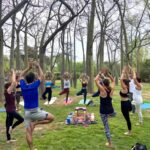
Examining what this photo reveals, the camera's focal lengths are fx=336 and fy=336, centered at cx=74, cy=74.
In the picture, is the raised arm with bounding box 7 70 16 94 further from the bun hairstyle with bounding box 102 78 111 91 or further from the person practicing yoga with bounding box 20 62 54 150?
the bun hairstyle with bounding box 102 78 111 91

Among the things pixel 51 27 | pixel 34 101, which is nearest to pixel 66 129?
pixel 34 101

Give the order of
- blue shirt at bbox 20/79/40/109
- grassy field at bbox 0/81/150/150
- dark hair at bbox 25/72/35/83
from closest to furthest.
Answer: blue shirt at bbox 20/79/40/109
dark hair at bbox 25/72/35/83
grassy field at bbox 0/81/150/150

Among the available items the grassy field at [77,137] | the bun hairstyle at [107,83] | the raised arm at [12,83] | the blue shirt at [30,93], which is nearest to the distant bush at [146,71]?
the grassy field at [77,137]

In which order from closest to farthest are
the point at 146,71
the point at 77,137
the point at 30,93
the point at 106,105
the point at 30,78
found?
the point at 30,93 → the point at 30,78 → the point at 106,105 → the point at 77,137 → the point at 146,71

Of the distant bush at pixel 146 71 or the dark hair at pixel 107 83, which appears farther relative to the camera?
the distant bush at pixel 146 71

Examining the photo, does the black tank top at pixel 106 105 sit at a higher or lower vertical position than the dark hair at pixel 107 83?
lower

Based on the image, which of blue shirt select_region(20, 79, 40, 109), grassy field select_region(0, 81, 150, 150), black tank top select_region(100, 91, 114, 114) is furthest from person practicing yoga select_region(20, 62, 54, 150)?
black tank top select_region(100, 91, 114, 114)

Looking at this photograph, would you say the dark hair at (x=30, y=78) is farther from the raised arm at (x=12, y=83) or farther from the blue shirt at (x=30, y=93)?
the raised arm at (x=12, y=83)

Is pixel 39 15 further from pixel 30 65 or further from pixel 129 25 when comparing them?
pixel 30 65

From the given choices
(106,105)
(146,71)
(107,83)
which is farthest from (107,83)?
(146,71)

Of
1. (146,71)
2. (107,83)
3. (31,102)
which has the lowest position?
(31,102)

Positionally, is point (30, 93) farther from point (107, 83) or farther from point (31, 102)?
point (107, 83)

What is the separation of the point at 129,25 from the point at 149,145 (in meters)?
36.1

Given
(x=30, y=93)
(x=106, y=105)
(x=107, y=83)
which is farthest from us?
(x=107, y=83)
